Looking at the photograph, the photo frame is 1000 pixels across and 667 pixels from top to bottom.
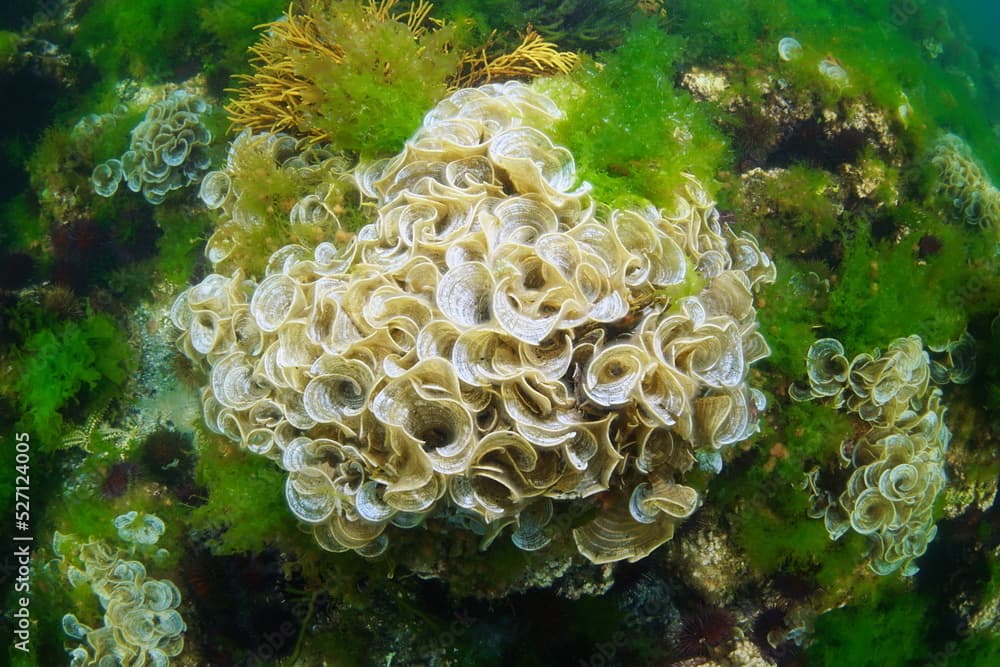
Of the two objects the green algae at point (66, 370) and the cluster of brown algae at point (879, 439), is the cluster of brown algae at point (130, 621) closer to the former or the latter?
the green algae at point (66, 370)

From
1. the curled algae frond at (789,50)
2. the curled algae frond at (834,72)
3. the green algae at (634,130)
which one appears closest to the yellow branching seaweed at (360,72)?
the green algae at (634,130)

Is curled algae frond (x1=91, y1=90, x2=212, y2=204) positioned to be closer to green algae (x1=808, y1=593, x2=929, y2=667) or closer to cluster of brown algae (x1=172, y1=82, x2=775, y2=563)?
cluster of brown algae (x1=172, y1=82, x2=775, y2=563)

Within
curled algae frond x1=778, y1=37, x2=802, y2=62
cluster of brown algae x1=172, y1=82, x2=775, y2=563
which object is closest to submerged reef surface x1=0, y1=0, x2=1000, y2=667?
cluster of brown algae x1=172, y1=82, x2=775, y2=563

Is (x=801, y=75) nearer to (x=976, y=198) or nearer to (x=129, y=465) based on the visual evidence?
(x=976, y=198)

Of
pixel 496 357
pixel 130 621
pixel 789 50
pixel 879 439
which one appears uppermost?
pixel 789 50

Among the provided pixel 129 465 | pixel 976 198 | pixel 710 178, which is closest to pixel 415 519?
pixel 710 178

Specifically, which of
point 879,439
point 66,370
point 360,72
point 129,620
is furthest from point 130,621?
point 879,439

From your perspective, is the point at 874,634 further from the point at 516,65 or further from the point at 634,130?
the point at 516,65
